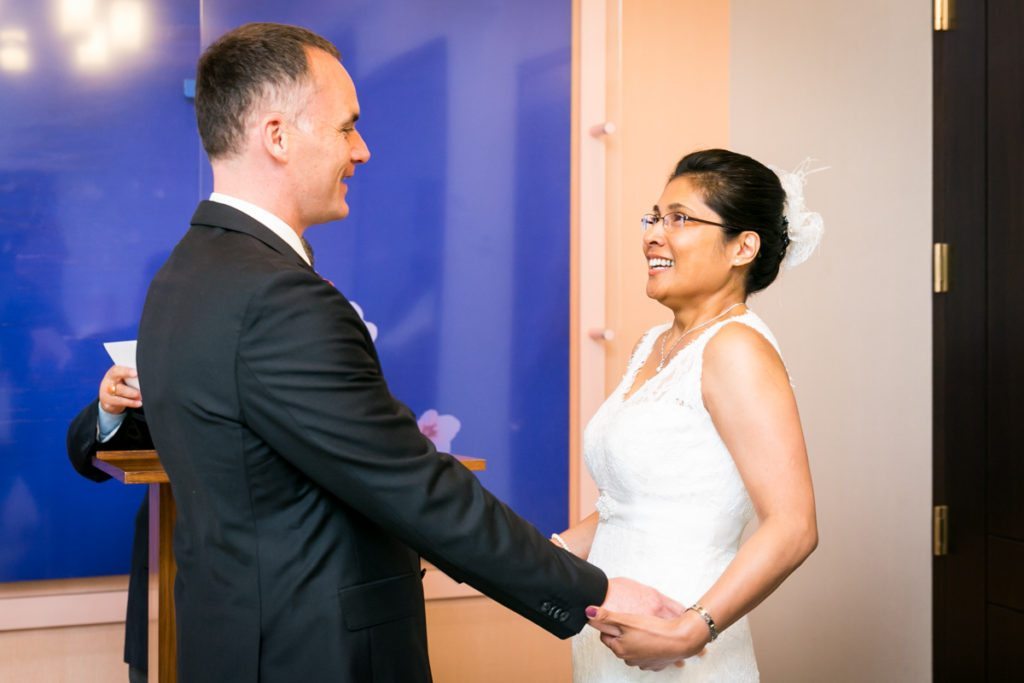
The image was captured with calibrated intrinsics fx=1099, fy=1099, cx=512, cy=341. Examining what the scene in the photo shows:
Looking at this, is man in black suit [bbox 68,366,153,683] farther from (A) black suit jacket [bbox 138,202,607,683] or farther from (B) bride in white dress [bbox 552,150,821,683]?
(B) bride in white dress [bbox 552,150,821,683]

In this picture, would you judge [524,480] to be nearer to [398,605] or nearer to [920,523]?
[920,523]

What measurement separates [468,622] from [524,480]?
1.54 feet

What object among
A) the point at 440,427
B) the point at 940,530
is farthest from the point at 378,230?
the point at 940,530

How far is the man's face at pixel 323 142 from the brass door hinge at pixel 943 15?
258cm

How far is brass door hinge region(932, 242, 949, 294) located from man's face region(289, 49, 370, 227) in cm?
253

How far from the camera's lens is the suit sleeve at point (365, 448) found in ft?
4.63

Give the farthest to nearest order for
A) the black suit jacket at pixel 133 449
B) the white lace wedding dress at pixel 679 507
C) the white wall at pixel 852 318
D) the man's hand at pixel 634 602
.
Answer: the white wall at pixel 852 318 → the black suit jacket at pixel 133 449 → the white lace wedding dress at pixel 679 507 → the man's hand at pixel 634 602

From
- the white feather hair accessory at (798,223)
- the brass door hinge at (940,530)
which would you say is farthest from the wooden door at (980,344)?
the white feather hair accessory at (798,223)

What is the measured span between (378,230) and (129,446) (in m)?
1.13

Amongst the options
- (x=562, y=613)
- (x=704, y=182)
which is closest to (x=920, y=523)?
(x=704, y=182)

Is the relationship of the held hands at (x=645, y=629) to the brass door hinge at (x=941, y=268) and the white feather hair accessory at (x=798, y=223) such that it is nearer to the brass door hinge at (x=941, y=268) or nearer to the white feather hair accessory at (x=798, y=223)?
the white feather hair accessory at (x=798, y=223)

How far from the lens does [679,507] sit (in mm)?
1962

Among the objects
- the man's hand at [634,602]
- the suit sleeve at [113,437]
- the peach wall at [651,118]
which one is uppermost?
the peach wall at [651,118]

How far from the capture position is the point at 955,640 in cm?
355
